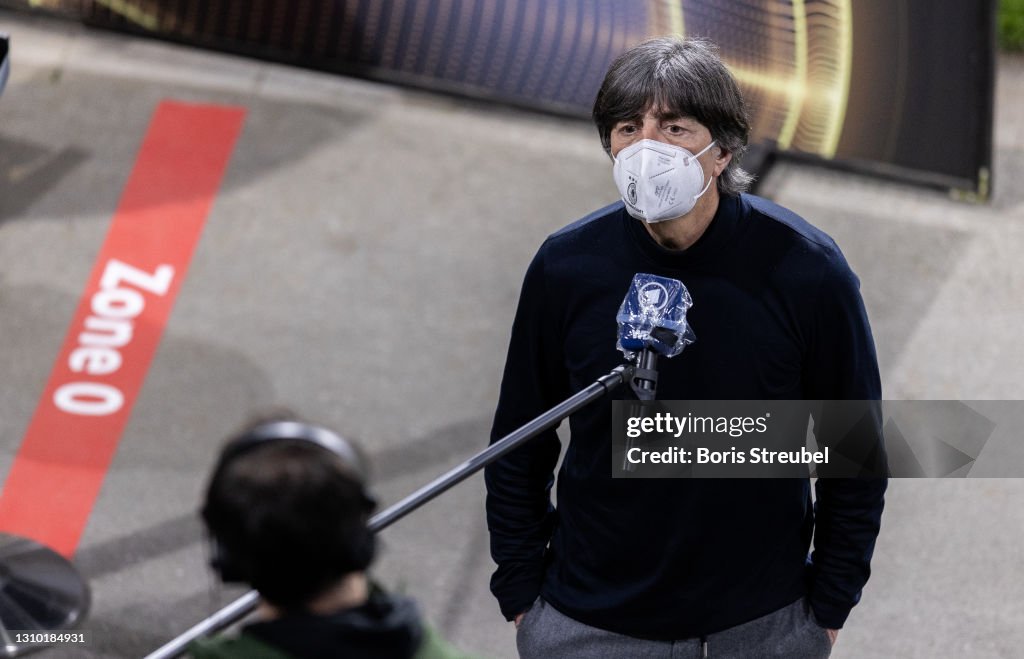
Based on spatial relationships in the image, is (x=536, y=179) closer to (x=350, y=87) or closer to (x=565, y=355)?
(x=350, y=87)

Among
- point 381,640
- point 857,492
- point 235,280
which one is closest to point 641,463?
point 857,492

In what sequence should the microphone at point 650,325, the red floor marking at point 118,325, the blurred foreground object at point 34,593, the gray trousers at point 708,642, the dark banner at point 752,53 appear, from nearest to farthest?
the microphone at point 650,325 < the gray trousers at point 708,642 < the blurred foreground object at point 34,593 < the red floor marking at point 118,325 < the dark banner at point 752,53

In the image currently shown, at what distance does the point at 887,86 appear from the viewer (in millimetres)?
5254

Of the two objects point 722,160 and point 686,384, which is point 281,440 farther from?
point 722,160

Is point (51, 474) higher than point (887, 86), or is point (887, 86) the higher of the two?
point (887, 86)

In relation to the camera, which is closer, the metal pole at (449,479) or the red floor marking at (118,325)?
the metal pole at (449,479)

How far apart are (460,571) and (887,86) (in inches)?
96.9

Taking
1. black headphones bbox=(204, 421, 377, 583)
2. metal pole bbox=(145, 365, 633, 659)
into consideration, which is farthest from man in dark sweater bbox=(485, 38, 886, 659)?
black headphones bbox=(204, 421, 377, 583)

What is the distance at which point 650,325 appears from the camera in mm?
2279

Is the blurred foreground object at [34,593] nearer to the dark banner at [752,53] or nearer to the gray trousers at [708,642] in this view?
the gray trousers at [708,642]

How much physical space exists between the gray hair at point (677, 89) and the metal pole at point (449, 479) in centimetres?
43

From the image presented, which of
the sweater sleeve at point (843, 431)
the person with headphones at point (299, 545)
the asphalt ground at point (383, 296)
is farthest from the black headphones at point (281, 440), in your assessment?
the asphalt ground at point (383, 296)

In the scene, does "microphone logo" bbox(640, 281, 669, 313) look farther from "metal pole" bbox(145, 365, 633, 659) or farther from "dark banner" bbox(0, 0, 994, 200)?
"dark banner" bbox(0, 0, 994, 200)

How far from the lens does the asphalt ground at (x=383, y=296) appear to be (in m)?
4.14
